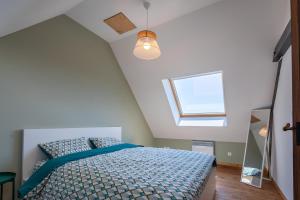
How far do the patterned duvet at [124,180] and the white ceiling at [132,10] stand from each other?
2.17 metres

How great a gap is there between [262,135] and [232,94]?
938 millimetres

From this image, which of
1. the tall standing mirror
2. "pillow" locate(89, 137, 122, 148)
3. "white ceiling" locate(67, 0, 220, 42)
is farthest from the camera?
the tall standing mirror

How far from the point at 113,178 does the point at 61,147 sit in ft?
4.10

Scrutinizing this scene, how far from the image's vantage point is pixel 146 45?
1.96 m

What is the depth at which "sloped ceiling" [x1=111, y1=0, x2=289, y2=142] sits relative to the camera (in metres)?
2.36

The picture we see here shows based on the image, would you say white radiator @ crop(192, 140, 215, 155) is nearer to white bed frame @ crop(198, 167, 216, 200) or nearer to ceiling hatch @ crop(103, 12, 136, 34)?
white bed frame @ crop(198, 167, 216, 200)

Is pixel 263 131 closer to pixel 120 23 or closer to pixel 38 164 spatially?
pixel 120 23

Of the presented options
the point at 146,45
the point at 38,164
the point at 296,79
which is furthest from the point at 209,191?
the point at 38,164

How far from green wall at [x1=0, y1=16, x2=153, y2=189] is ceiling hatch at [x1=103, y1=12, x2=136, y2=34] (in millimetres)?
559

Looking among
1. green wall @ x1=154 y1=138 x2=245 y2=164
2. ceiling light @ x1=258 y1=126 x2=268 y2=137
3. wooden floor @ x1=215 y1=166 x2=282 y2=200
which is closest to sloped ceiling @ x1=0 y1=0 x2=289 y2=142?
green wall @ x1=154 y1=138 x2=245 y2=164

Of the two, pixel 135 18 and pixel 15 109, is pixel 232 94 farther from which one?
pixel 15 109

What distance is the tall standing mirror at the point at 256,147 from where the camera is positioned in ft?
10.0

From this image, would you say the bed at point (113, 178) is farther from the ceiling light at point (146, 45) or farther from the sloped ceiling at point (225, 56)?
the sloped ceiling at point (225, 56)

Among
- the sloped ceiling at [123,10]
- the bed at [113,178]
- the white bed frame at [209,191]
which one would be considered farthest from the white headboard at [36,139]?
the white bed frame at [209,191]
